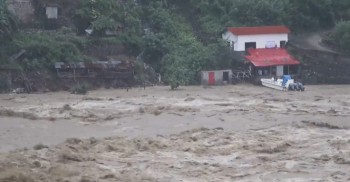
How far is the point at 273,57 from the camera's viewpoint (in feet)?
120

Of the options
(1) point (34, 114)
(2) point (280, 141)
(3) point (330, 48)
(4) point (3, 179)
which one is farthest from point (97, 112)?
(3) point (330, 48)

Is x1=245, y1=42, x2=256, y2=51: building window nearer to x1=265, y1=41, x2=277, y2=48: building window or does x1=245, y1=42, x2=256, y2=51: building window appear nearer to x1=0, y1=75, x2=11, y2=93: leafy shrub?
x1=265, y1=41, x2=277, y2=48: building window

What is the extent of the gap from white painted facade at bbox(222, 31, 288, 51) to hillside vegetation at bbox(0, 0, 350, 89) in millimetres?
854

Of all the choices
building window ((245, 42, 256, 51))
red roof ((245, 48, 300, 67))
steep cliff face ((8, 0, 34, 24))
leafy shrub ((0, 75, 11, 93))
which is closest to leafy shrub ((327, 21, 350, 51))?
red roof ((245, 48, 300, 67))

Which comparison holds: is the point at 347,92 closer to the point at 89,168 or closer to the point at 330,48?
the point at 330,48

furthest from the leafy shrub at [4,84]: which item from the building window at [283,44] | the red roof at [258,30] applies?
the building window at [283,44]

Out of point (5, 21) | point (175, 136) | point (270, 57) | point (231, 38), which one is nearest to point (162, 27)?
point (231, 38)

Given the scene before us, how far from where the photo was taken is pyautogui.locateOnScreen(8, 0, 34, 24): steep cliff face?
116 feet

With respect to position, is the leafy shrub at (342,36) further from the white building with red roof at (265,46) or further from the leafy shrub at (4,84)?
the leafy shrub at (4,84)

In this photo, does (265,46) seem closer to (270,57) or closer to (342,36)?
(270,57)

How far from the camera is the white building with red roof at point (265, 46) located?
1417 inches

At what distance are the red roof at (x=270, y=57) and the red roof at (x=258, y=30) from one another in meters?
0.99

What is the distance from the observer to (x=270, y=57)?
120 feet

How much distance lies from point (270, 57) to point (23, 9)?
1387cm
